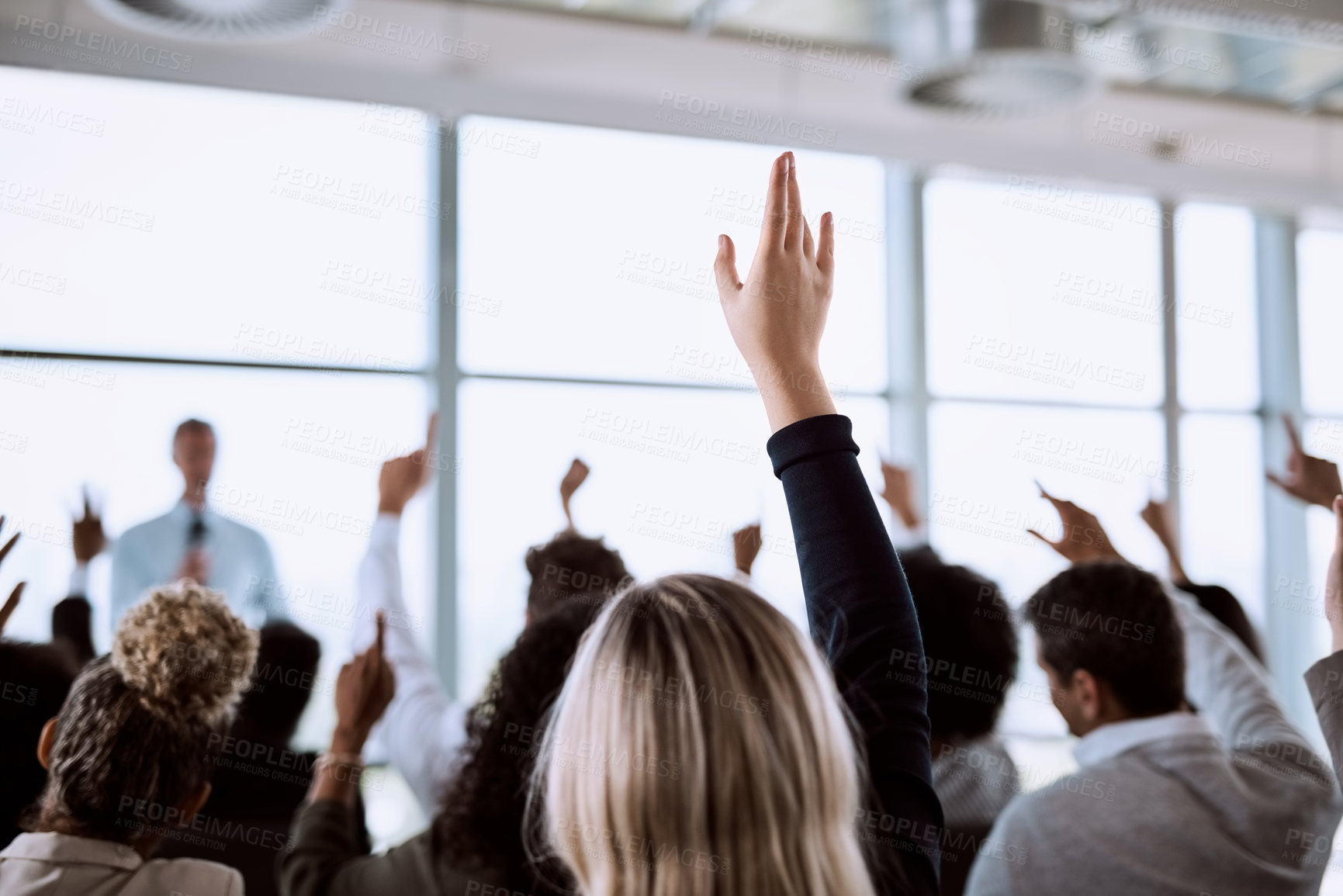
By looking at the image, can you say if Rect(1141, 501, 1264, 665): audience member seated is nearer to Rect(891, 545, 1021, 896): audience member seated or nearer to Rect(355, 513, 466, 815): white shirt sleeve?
Rect(891, 545, 1021, 896): audience member seated

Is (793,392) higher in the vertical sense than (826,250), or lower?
lower

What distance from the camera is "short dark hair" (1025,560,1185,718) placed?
71.0 inches

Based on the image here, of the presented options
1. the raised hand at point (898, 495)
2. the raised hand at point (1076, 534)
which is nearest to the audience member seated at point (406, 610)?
the raised hand at point (1076, 534)

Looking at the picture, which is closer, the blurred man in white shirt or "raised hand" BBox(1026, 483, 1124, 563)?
"raised hand" BBox(1026, 483, 1124, 563)

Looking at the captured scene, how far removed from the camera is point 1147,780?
5.58 feet

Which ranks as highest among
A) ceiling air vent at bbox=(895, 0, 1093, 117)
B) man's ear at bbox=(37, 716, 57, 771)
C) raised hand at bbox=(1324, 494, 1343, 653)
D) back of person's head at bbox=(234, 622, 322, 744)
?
ceiling air vent at bbox=(895, 0, 1093, 117)

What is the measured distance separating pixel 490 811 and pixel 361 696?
0.50m

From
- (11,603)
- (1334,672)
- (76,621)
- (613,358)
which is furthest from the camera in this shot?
(613,358)

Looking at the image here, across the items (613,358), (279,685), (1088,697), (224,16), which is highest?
(224,16)

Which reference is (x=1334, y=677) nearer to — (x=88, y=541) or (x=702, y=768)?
(x=702, y=768)

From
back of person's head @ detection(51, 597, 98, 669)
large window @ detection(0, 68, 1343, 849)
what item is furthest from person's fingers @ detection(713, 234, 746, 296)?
large window @ detection(0, 68, 1343, 849)

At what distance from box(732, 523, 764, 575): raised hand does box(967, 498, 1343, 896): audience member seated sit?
0.52 meters

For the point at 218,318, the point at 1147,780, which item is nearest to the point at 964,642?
the point at 1147,780

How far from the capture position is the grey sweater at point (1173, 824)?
5.32ft
